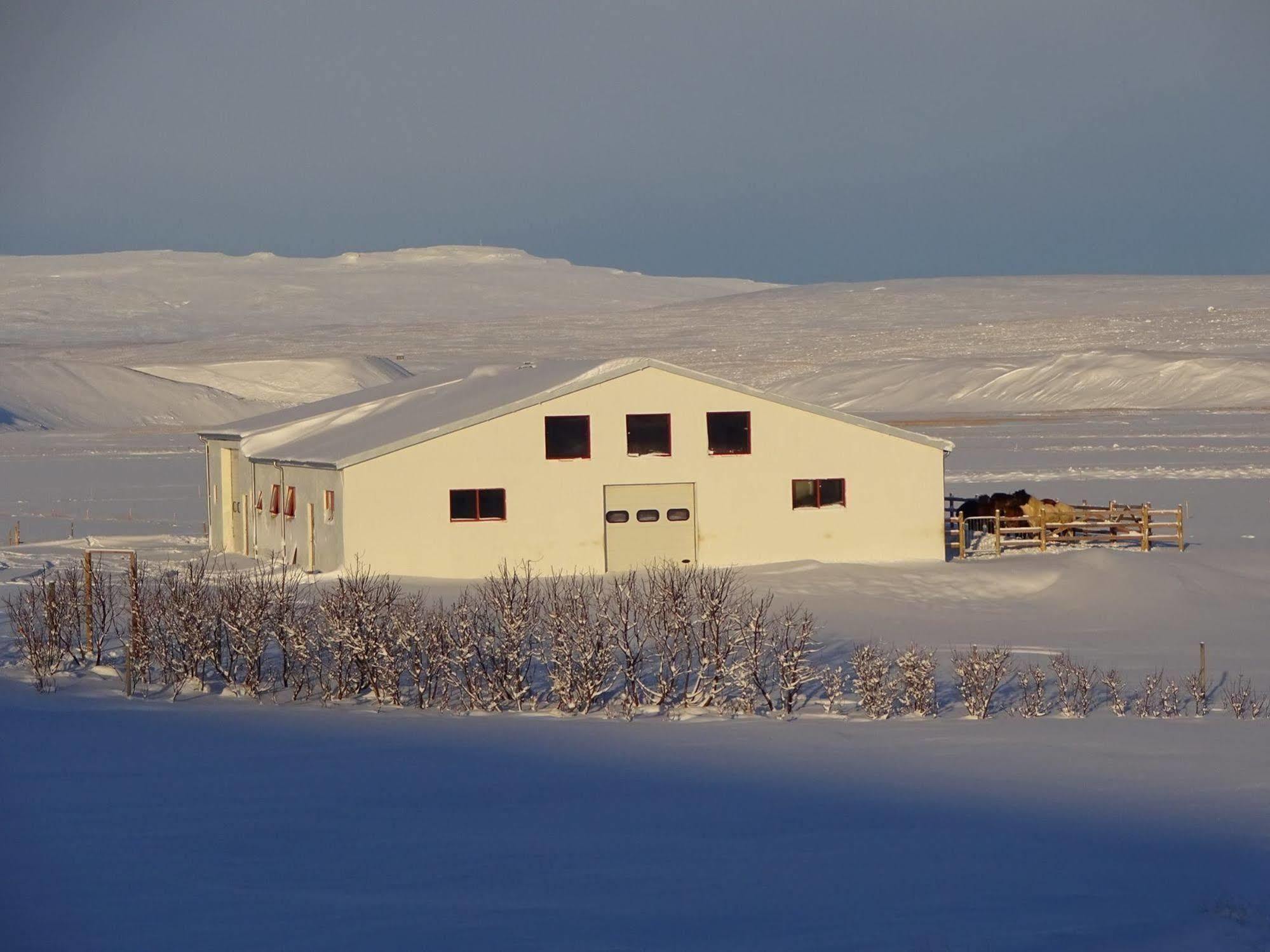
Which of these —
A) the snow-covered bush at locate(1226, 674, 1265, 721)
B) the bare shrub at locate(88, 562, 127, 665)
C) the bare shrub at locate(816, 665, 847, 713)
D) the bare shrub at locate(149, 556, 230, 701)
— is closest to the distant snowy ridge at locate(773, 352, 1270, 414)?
the snow-covered bush at locate(1226, 674, 1265, 721)

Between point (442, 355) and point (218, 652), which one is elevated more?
point (442, 355)

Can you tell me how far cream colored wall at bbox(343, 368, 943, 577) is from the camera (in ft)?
103

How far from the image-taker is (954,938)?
9.45 metres

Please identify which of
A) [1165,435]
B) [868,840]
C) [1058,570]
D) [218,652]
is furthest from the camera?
[1165,435]

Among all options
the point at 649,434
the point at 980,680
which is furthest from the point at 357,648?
the point at 649,434

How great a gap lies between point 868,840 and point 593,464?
21197 millimetres

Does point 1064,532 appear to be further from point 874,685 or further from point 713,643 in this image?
point 874,685

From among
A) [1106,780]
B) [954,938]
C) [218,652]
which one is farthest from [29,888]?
[218,652]

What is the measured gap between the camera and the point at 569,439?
32.7 m

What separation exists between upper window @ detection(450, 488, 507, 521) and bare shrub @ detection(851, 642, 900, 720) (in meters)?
12.0

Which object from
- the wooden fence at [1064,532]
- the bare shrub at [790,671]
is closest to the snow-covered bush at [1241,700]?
the bare shrub at [790,671]

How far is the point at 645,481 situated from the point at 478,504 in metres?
3.25

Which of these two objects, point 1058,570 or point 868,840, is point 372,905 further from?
point 1058,570

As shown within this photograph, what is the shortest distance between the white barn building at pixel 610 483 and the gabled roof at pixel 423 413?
59 mm
